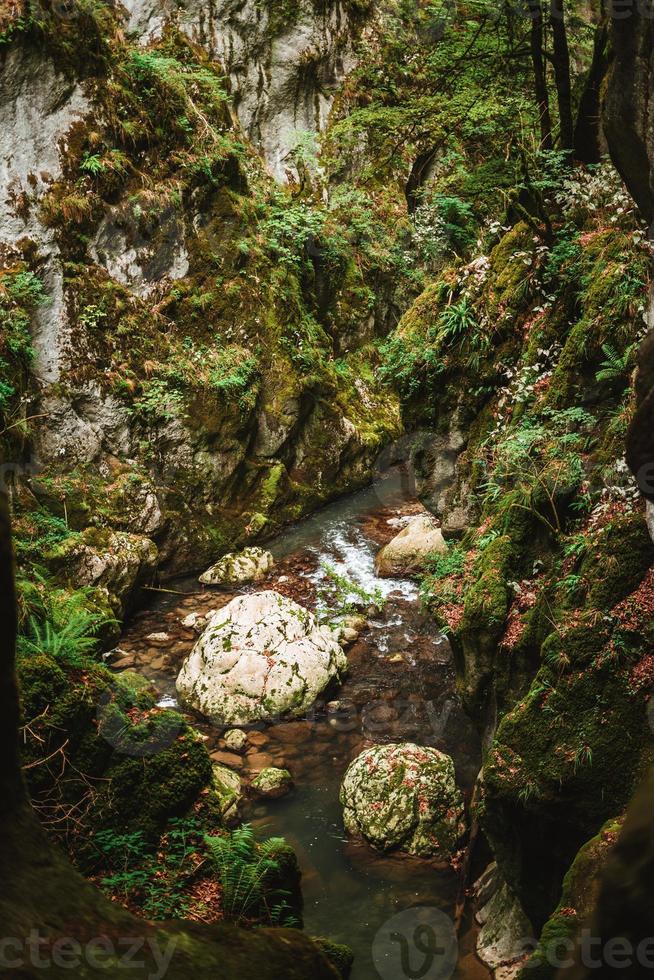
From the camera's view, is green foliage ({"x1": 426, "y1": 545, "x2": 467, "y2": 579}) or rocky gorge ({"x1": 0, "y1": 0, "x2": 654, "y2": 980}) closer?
rocky gorge ({"x1": 0, "y1": 0, "x2": 654, "y2": 980})

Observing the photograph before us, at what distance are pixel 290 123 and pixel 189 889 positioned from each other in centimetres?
1754

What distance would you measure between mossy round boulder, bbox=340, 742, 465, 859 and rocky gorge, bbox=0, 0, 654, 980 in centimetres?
3

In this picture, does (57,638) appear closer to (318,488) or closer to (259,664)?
(259,664)

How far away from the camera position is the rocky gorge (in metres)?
3.87

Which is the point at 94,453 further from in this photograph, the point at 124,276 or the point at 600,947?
the point at 600,947

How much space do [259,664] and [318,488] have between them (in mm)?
6043

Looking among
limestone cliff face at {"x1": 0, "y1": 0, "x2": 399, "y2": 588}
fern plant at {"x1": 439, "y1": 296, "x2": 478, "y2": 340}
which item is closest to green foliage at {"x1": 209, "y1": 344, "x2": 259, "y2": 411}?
limestone cliff face at {"x1": 0, "y1": 0, "x2": 399, "y2": 588}

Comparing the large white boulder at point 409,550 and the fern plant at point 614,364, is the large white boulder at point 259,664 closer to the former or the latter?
the large white boulder at point 409,550

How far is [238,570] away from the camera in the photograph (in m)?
11.2

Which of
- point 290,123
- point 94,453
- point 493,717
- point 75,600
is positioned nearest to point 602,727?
point 493,717

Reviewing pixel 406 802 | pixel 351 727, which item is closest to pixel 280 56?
pixel 351 727

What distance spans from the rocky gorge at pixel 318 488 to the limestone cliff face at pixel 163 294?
0.06 meters

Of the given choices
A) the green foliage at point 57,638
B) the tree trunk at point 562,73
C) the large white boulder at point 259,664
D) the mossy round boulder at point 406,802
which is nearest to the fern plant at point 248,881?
the green foliage at point 57,638

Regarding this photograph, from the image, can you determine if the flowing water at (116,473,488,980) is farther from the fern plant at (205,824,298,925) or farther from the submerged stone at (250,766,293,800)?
the fern plant at (205,824,298,925)
